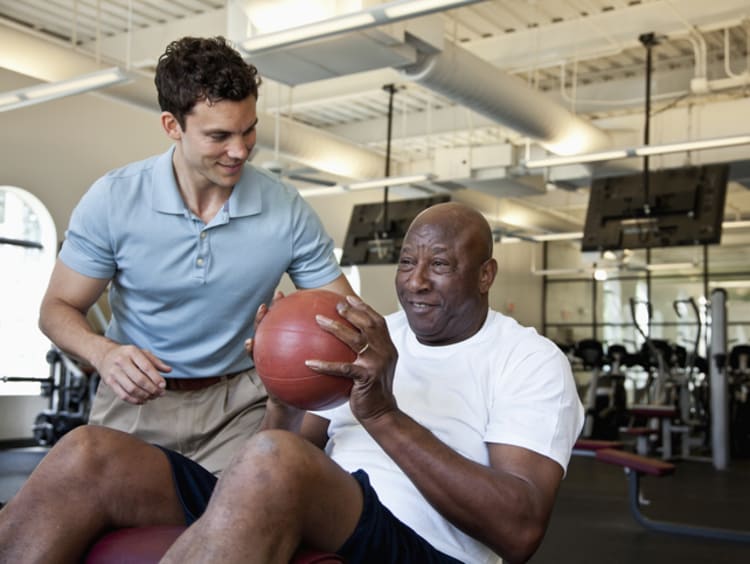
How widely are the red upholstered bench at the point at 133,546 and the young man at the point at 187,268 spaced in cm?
40

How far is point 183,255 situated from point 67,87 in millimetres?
4164

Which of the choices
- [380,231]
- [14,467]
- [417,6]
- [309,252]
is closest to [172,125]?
[309,252]

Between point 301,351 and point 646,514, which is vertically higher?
point 301,351

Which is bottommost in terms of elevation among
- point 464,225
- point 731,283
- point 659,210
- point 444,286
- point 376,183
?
point 444,286

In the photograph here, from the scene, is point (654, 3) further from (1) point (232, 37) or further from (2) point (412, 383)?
(2) point (412, 383)

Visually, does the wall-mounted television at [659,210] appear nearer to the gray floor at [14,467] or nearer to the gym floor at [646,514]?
the gym floor at [646,514]

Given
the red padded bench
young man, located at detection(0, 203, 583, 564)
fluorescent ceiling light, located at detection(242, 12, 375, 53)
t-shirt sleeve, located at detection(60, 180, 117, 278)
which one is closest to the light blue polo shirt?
t-shirt sleeve, located at detection(60, 180, 117, 278)

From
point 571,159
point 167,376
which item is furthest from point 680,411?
point 167,376

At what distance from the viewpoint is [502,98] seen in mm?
7086

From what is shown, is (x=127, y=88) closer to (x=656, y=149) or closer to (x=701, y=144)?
(x=656, y=149)

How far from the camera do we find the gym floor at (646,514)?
4.20 m

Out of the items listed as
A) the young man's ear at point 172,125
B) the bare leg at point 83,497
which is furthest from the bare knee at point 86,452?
the young man's ear at point 172,125

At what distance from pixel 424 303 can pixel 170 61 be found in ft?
2.46

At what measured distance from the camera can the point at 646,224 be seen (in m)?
7.89
